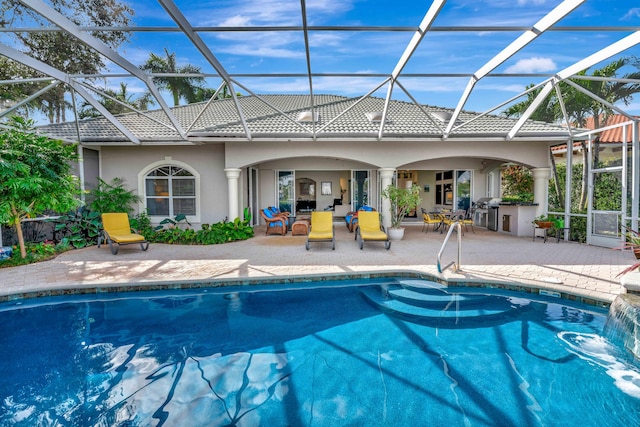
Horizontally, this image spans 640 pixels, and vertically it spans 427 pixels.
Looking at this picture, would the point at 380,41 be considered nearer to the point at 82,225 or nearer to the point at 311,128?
the point at 311,128

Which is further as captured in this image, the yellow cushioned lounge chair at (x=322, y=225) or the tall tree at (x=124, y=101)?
the tall tree at (x=124, y=101)

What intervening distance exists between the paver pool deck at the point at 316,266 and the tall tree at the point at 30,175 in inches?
53.0

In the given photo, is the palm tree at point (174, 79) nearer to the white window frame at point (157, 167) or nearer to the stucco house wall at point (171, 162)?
the stucco house wall at point (171, 162)

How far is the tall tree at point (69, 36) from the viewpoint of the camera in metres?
9.85

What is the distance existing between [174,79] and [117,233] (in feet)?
59.8

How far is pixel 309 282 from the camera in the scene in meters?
6.54

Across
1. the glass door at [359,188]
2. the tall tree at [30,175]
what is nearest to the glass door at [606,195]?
the glass door at [359,188]

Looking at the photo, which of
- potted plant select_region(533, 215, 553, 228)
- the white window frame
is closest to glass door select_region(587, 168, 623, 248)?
potted plant select_region(533, 215, 553, 228)

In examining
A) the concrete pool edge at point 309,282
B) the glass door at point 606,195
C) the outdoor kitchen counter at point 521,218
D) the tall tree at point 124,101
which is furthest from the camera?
the tall tree at point 124,101

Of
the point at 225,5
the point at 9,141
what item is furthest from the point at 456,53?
the point at 9,141

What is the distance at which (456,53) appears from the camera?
291 inches

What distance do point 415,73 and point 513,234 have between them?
7.80m

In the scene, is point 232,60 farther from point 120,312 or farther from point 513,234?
point 513,234

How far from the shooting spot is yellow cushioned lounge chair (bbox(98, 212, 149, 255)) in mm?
8812
